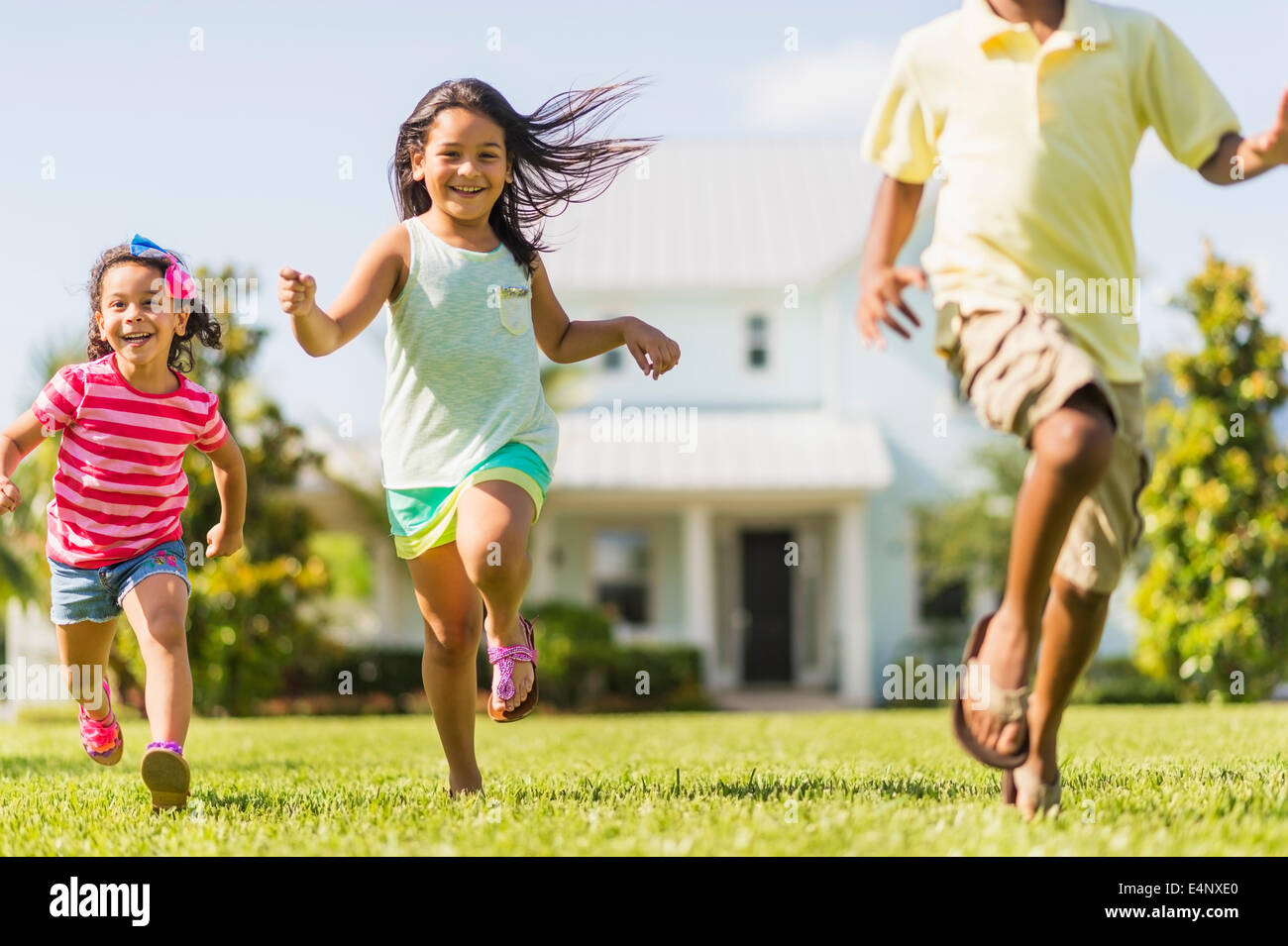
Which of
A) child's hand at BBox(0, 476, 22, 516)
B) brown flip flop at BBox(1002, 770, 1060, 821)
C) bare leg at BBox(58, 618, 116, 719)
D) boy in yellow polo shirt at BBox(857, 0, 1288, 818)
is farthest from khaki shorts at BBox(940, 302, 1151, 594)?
bare leg at BBox(58, 618, 116, 719)

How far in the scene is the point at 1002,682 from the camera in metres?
3.14

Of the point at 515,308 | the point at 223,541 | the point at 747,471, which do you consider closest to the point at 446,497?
the point at 515,308

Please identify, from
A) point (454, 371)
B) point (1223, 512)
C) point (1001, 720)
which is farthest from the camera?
point (1223, 512)

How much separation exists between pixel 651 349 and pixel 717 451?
15889mm

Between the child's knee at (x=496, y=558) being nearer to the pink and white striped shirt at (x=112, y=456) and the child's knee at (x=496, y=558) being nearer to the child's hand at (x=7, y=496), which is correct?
the pink and white striped shirt at (x=112, y=456)

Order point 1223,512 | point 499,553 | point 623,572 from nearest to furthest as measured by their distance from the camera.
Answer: point 499,553, point 1223,512, point 623,572

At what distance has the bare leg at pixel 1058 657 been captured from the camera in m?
3.27

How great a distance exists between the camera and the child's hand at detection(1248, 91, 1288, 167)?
3.14 meters

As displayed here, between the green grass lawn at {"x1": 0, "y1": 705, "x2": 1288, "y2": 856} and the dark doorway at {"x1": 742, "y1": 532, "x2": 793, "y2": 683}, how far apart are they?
44.9 feet

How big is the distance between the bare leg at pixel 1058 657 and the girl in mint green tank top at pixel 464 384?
4.27ft

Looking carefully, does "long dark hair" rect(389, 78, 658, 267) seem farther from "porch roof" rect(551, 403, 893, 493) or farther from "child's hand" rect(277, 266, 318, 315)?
"porch roof" rect(551, 403, 893, 493)

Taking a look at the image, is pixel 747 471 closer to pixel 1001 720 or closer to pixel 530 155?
pixel 530 155
